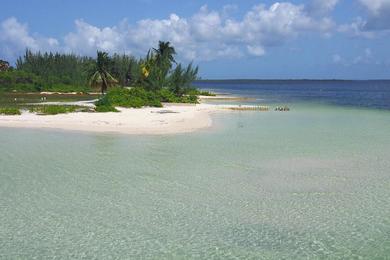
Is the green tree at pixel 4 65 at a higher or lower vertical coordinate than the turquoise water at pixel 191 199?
higher

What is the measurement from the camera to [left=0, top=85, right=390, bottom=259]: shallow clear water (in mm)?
8500

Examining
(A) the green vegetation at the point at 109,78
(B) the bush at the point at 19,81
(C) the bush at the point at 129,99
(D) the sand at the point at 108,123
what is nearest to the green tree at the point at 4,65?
(A) the green vegetation at the point at 109,78

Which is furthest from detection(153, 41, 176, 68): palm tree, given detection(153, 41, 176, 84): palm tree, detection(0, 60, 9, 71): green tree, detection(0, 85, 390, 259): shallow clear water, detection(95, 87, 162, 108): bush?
detection(0, 60, 9, 71): green tree

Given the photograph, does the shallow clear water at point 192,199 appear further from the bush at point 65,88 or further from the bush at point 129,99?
the bush at point 65,88

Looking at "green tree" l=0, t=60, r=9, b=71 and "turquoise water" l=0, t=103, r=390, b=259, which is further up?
"green tree" l=0, t=60, r=9, b=71

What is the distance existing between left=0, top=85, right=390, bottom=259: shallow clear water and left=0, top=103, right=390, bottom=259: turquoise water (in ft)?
0.09

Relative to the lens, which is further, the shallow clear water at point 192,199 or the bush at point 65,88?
the bush at point 65,88

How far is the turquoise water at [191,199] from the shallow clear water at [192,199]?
0.09 feet

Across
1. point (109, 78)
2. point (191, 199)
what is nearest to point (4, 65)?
point (109, 78)

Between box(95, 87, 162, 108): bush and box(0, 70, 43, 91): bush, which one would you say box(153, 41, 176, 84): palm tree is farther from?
box(0, 70, 43, 91): bush

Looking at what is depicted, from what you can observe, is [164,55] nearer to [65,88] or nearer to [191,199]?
[65,88]

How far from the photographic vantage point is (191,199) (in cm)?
1155

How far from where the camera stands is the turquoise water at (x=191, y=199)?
8.48 m

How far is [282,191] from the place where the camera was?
12.4m
